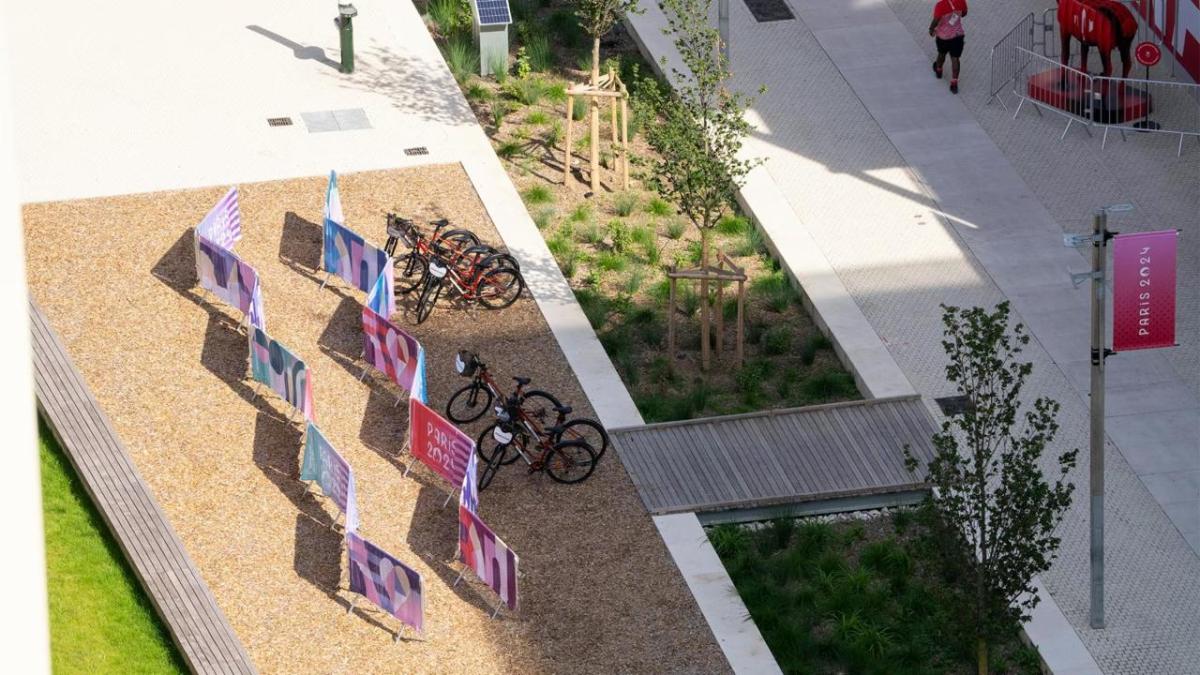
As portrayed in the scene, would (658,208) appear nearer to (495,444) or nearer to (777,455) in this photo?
(777,455)

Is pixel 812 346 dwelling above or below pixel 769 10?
below

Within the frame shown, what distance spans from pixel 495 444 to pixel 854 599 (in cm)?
405

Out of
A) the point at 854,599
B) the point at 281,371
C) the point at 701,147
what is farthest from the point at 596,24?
the point at 854,599

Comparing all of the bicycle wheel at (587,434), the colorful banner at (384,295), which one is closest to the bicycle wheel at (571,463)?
the bicycle wheel at (587,434)

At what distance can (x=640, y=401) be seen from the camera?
740 inches

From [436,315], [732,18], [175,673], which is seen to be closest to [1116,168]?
[732,18]

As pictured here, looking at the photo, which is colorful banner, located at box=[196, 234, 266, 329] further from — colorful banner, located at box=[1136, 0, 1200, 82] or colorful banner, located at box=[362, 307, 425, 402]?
colorful banner, located at box=[1136, 0, 1200, 82]

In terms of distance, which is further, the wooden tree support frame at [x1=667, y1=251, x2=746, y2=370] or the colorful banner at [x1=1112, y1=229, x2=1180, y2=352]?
the wooden tree support frame at [x1=667, y1=251, x2=746, y2=370]

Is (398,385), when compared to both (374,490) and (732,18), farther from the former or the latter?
(732,18)

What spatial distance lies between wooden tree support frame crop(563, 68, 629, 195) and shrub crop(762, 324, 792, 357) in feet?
12.9

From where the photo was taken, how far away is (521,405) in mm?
17391

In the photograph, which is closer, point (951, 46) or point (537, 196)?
point (537, 196)

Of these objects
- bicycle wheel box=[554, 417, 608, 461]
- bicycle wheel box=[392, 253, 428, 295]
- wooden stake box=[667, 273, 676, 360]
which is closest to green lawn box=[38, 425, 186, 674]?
bicycle wheel box=[554, 417, 608, 461]

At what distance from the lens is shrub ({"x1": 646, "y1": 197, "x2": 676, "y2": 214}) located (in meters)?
22.2
